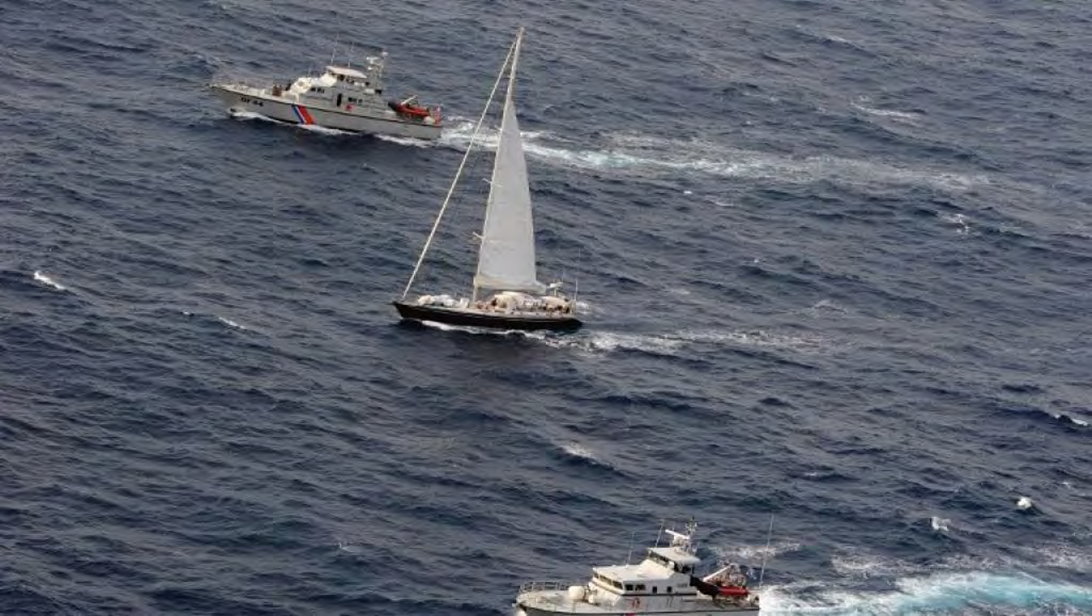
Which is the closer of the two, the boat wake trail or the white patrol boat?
the white patrol boat

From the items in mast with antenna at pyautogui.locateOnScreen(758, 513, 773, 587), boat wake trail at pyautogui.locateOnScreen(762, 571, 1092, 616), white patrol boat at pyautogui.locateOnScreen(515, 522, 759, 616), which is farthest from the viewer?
mast with antenna at pyautogui.locateOnScreen(758, 513, 773, 587)

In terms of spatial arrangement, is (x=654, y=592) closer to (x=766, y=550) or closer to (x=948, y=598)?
(x=766, y=550)

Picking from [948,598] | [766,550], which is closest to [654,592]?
[766,550]

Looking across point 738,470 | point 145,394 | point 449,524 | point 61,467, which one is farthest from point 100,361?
point 738,470

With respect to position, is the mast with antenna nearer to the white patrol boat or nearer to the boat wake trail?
the boat wake trail

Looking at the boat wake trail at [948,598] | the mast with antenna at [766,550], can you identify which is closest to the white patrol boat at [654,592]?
the boat wake trail at [948,598]

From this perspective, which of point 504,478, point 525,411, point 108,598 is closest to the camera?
point 108,598

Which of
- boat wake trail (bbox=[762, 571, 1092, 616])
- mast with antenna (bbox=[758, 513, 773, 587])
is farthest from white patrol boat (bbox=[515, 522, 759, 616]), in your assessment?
mast with antenna (bbox=[758, 513, 773, 587])

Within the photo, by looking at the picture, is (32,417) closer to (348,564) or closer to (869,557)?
(348,564)
